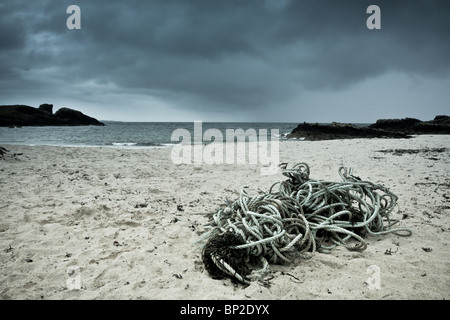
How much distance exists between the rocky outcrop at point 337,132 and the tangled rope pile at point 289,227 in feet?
63.2

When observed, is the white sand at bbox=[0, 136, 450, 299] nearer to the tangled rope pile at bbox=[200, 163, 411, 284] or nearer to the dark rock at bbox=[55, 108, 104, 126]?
the tangled rope pile at bbox=[200, 163, 411, 284]

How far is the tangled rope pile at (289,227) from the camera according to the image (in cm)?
210

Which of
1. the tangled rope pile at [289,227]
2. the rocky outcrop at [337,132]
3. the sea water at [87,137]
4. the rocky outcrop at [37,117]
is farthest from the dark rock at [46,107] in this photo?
the tangled rope pile at [289,227]

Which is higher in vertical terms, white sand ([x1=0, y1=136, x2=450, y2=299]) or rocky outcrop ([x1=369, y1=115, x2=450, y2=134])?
rocky outcrop ([x1=369, y1=115, x2=450, y2=134])

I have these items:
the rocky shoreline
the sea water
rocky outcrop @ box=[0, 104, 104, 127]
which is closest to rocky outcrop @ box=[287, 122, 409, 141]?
the rocky shoreline

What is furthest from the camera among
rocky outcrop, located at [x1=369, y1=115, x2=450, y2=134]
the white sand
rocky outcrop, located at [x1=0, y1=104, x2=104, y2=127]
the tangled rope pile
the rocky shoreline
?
rocky outcrop, located at [x1=0, y1=104, x2=104, y2=127]

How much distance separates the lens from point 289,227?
2.47 metres

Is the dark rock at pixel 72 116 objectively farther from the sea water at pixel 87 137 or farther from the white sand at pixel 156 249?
the white sand at pixel 156 249

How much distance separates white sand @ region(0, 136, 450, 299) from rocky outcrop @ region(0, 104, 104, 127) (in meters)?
53.5

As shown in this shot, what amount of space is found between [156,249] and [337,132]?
73.4ft

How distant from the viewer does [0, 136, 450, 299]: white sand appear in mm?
1853

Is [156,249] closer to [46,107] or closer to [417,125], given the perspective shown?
[417,125]
